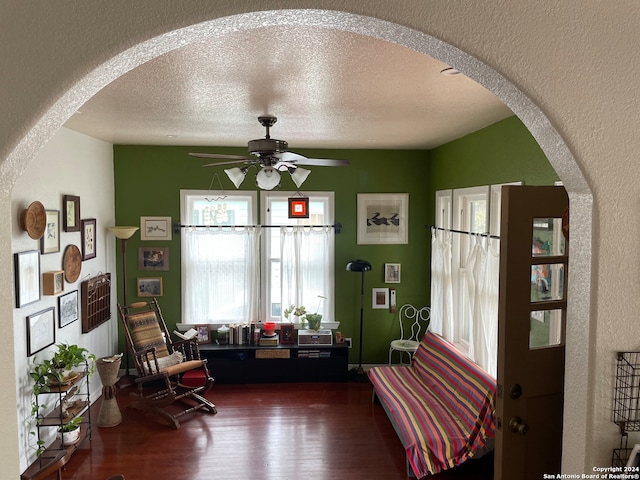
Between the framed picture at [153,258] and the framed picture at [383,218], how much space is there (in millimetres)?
2363

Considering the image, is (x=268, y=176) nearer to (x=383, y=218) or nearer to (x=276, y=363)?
(x=383, y=218)

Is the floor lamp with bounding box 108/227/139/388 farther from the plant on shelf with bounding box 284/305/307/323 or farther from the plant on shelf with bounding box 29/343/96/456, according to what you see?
the plant on shelf with bounding box 284/305/307/323

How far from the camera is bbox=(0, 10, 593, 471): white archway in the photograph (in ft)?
4.03

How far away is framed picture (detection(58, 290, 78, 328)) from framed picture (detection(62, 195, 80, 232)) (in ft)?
2.00

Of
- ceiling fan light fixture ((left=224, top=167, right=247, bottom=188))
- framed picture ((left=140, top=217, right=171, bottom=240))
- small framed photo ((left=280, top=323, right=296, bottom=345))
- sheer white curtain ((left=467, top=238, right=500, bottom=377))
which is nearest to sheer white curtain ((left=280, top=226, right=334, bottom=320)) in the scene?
small framed photo ((left=280, top=323, right=296, bottom=345))

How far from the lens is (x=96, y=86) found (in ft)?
4.21

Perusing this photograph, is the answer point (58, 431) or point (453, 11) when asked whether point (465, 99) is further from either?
point (58, 431)

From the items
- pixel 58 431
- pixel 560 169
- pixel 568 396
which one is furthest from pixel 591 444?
pixel 58 431

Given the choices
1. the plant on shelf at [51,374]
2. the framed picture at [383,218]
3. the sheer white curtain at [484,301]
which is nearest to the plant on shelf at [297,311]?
the framed picture at [383,218]

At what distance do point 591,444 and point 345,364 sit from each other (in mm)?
4398

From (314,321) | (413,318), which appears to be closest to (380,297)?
(413,318)

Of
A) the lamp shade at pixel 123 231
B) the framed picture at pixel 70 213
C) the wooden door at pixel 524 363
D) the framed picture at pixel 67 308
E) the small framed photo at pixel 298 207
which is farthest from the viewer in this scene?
the small framed photo at pixel 298 207

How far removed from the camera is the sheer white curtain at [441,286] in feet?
16.3

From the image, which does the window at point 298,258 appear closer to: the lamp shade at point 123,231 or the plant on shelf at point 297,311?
the plant on shelf at point 297,311
